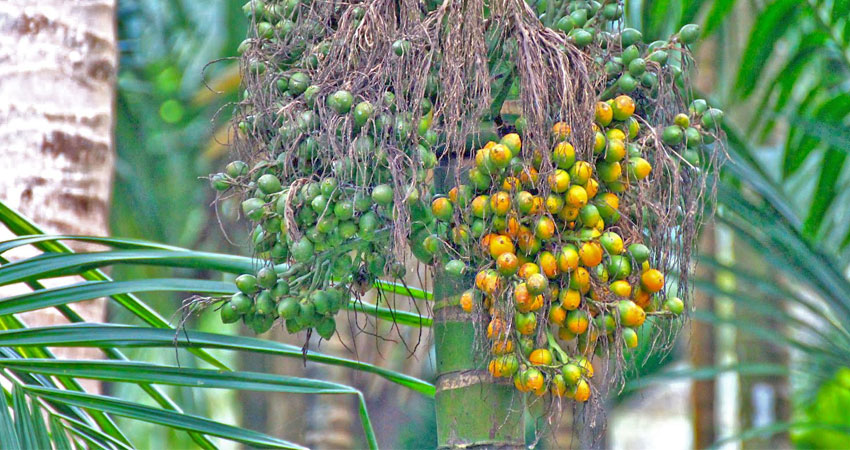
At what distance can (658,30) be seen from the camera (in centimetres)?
244

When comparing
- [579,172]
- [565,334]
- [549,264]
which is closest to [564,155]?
[579,172]

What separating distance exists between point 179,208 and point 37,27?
332cm

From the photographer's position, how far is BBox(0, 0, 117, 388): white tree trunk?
2076 mm

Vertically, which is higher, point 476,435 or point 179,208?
point 179,208

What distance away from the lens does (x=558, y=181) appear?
1147mm

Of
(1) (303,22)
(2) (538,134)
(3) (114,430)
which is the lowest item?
(3) (114,430)

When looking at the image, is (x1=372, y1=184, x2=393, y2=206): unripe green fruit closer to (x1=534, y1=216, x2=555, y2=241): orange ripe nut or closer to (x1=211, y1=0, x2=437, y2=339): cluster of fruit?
(x1=211, y1=0, x2=437, y2=339): cluster of fruit

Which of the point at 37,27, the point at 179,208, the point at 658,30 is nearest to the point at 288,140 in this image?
the point at 37,27

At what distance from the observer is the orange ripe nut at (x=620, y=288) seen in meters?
1.20

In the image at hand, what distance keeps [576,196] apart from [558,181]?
0.11ft

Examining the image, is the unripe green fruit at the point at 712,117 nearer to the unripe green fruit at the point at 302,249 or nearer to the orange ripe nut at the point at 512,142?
the orange ripe nut at the point at 512,142

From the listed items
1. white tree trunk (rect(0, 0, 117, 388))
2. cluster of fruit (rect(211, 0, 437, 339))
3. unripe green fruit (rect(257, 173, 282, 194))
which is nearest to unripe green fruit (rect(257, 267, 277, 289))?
cluster of fruit (rect(211, 0, 437, 339))

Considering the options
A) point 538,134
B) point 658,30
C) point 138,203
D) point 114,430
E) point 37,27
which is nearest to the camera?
point 538,134

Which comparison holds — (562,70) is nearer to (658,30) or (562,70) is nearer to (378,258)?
(378,258)
